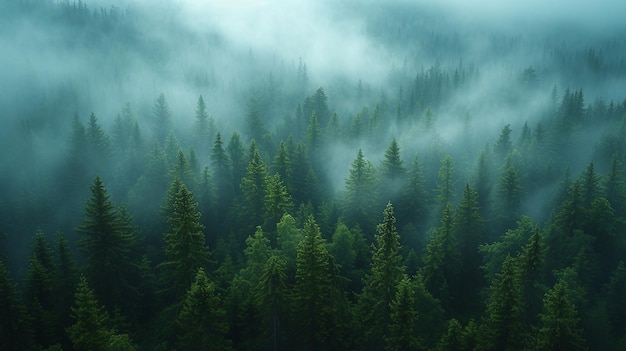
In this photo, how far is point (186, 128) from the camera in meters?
105

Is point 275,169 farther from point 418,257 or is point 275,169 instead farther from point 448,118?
point 448,118

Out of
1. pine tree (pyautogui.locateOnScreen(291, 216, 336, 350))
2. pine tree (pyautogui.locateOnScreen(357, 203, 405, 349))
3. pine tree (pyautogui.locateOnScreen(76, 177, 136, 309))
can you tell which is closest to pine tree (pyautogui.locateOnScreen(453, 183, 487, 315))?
pine tree (pyautogui.locateOnScreen(357, 203, 405, 349))

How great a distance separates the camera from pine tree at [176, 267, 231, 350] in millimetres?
29062

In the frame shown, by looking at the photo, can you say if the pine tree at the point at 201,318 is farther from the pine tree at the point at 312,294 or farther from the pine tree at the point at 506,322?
the pine tree at the point at 506,322

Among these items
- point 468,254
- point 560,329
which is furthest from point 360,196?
point 560,329

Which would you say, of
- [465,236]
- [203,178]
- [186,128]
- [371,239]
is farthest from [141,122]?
[465,236]

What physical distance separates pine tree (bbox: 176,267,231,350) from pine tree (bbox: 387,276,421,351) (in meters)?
10.8

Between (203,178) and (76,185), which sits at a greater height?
(203,178)

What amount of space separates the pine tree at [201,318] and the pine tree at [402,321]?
10.8 m

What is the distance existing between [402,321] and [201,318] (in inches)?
493

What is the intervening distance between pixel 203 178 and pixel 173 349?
29.7m

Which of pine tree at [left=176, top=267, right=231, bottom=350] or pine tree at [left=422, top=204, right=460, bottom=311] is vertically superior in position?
pine tree at [left=176, top=267, right=231, bottom=350]

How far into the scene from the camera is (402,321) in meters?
28.5

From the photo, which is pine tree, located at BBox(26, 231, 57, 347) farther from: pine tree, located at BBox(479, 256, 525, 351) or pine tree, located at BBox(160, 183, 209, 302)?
pine tree, located at BBox(479, 256, 525, 351)
